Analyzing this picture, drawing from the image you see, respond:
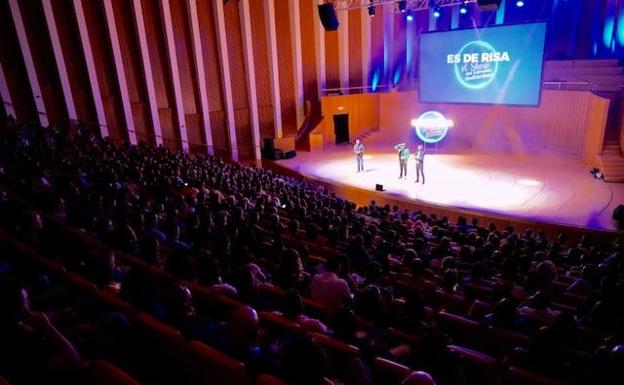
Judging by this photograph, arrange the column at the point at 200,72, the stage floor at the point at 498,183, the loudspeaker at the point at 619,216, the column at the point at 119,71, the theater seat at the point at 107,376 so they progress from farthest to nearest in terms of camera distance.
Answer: the column at the point at 200,72, the column at the point at 119,71, the stage floor at the point at 498,183, the loudspeaker at the point at 619,216, the theater seat at the point at 107,376

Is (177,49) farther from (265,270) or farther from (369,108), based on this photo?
(265,270)

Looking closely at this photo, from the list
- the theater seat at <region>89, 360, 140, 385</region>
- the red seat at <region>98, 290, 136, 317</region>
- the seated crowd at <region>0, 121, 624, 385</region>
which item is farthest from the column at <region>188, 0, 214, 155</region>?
the theater seat at <region>89, 360, 140, 385</region>

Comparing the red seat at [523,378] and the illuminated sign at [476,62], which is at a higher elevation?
the illuminated sign at [476,62]

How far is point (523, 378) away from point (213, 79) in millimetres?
16702

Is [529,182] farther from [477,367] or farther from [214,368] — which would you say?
[214,368]

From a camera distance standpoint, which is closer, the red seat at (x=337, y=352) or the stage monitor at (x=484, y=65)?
the red seat at (x=337, y=352)

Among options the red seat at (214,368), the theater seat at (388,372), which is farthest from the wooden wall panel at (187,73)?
the theater seat at (388,372)

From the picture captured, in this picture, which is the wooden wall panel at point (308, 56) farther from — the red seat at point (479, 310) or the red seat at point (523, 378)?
the red seat at point (523, 378)

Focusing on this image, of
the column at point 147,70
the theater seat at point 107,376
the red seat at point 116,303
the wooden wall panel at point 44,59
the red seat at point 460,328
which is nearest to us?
the theater seat at point 107,376

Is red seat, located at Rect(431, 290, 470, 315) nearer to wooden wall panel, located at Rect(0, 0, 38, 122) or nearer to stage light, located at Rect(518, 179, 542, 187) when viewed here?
stage light, located at Rect(518, 179, 542, 187)

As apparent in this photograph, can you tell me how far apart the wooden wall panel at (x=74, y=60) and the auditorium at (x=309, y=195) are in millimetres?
69

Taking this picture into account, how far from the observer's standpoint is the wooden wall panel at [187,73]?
1603cm

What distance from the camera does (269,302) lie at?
12.0 feet

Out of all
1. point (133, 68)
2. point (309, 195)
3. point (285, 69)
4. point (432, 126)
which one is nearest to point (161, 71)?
point (133, 68)
